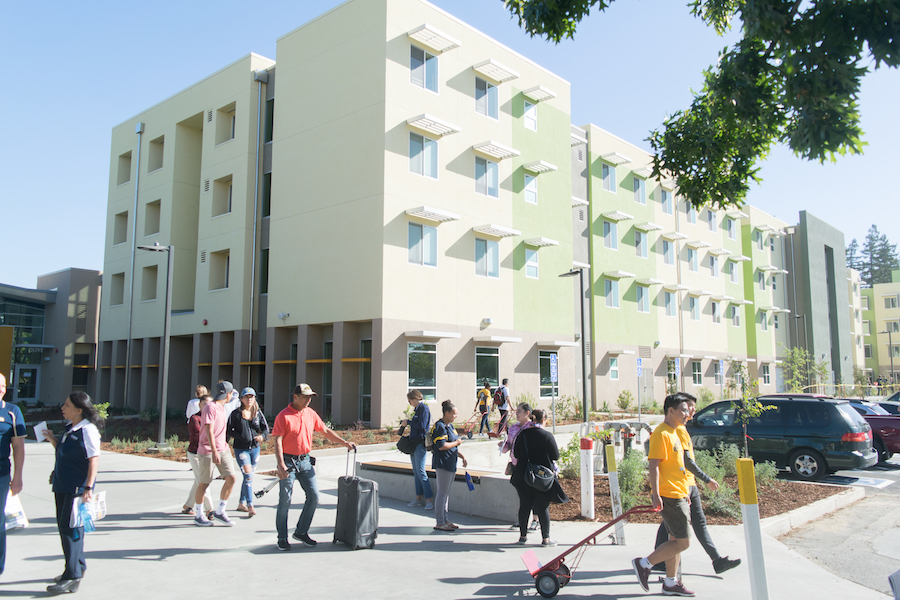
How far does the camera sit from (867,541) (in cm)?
914

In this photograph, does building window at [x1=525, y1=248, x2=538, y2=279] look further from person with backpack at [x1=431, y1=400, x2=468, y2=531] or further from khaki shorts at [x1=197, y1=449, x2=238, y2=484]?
khaki shorts at [x1=197, y1=449, x2=238, y2=484]

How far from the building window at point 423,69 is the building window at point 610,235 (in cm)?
1475

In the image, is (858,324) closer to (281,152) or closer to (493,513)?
(281,152)

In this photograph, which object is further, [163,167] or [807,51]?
[163,167]

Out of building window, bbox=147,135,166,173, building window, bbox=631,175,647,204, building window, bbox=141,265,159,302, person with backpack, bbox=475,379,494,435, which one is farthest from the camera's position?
building window, bbox=631,175,647,204

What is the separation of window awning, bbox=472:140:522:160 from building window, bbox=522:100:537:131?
312 centimetres

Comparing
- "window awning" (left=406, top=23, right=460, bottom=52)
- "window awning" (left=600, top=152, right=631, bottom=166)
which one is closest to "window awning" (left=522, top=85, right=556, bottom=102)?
"window awning" (left=406, top=23, right=460, bottom=52)

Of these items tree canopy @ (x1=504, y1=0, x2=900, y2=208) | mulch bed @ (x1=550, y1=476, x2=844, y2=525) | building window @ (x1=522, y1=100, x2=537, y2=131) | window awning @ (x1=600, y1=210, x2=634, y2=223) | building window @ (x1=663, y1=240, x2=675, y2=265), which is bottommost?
mulch bed @ (x1=550, y1=476, x2=844, y2=525)

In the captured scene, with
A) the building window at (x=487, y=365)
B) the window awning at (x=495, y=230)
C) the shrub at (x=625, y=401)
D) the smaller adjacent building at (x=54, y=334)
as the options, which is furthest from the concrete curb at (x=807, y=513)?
the smaller adjacent building at (x=54, y=334)

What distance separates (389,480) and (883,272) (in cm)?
12377

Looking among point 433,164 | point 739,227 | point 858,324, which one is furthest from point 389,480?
point 858,324

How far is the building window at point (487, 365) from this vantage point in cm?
2592

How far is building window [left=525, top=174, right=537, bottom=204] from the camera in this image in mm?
29109

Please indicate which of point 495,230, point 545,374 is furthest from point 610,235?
point 495,230
